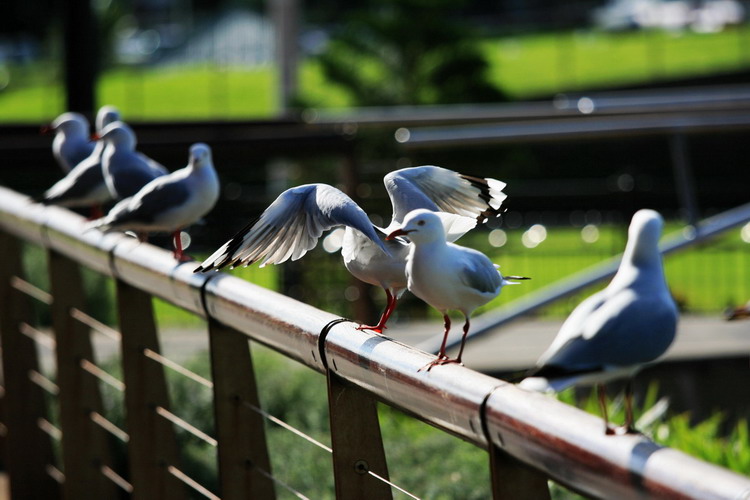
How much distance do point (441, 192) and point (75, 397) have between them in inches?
55.5

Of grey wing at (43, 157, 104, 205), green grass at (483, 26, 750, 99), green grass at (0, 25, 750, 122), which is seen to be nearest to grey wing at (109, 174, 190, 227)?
grey wing at (43, 157, 104, 205)

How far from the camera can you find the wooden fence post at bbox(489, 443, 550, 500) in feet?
4.82

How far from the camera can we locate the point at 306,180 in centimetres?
1037

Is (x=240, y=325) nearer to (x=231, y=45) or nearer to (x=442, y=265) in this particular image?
(x=442, y=265)

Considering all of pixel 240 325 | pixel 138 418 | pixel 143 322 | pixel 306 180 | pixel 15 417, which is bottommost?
pixel 306 180

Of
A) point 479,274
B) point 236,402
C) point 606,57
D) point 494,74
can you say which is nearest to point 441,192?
point 479,274

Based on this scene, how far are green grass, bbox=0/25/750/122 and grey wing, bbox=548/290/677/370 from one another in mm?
25824

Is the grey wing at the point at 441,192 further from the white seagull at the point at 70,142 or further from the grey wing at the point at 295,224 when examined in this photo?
the white seagull at the point at 70,142

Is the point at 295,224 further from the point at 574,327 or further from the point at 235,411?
the point at 574,327

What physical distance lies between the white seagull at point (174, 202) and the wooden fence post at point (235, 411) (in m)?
0.91

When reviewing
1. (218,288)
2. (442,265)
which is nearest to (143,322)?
(218,288)

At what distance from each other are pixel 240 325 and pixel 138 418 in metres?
0.75

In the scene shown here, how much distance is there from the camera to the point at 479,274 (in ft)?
6.75

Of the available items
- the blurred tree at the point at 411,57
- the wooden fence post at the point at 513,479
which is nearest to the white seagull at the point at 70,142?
the wooden fence post at the point at 513,479
